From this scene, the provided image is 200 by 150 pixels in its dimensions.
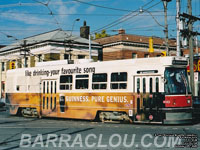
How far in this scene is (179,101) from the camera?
14273 millimetres

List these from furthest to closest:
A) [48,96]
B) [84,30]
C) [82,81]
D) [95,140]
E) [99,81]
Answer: [84,30] < [48,96] < [82,81] < [99,81] < [95,140]

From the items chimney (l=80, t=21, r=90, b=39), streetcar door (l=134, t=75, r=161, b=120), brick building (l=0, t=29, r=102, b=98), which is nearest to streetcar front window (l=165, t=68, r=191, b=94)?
streetcar door (l=134, t=75, r=161, b=120)

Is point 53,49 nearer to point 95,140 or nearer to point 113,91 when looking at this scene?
point 113,91

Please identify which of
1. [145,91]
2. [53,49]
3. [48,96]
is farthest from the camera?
[53,49]

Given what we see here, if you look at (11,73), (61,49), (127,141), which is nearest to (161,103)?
(127,141)

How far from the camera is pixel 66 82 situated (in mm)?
17938

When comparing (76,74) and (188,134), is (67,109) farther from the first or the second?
(188,134)

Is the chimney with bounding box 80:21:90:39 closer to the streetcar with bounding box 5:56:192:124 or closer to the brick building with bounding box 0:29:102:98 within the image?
the brick building with bounding box 0:29:102:98

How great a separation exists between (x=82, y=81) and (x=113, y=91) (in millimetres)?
2236

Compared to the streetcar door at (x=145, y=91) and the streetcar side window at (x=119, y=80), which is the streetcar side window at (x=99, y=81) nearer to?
the streetcar side window at (x=119, y=80)

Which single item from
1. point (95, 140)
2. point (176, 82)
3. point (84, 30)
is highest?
point (84, 30)

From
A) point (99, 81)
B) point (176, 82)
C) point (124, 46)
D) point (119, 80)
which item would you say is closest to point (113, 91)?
point (119, 80)

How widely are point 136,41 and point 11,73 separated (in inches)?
1092

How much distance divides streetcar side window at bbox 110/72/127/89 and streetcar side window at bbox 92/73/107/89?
49 cm
